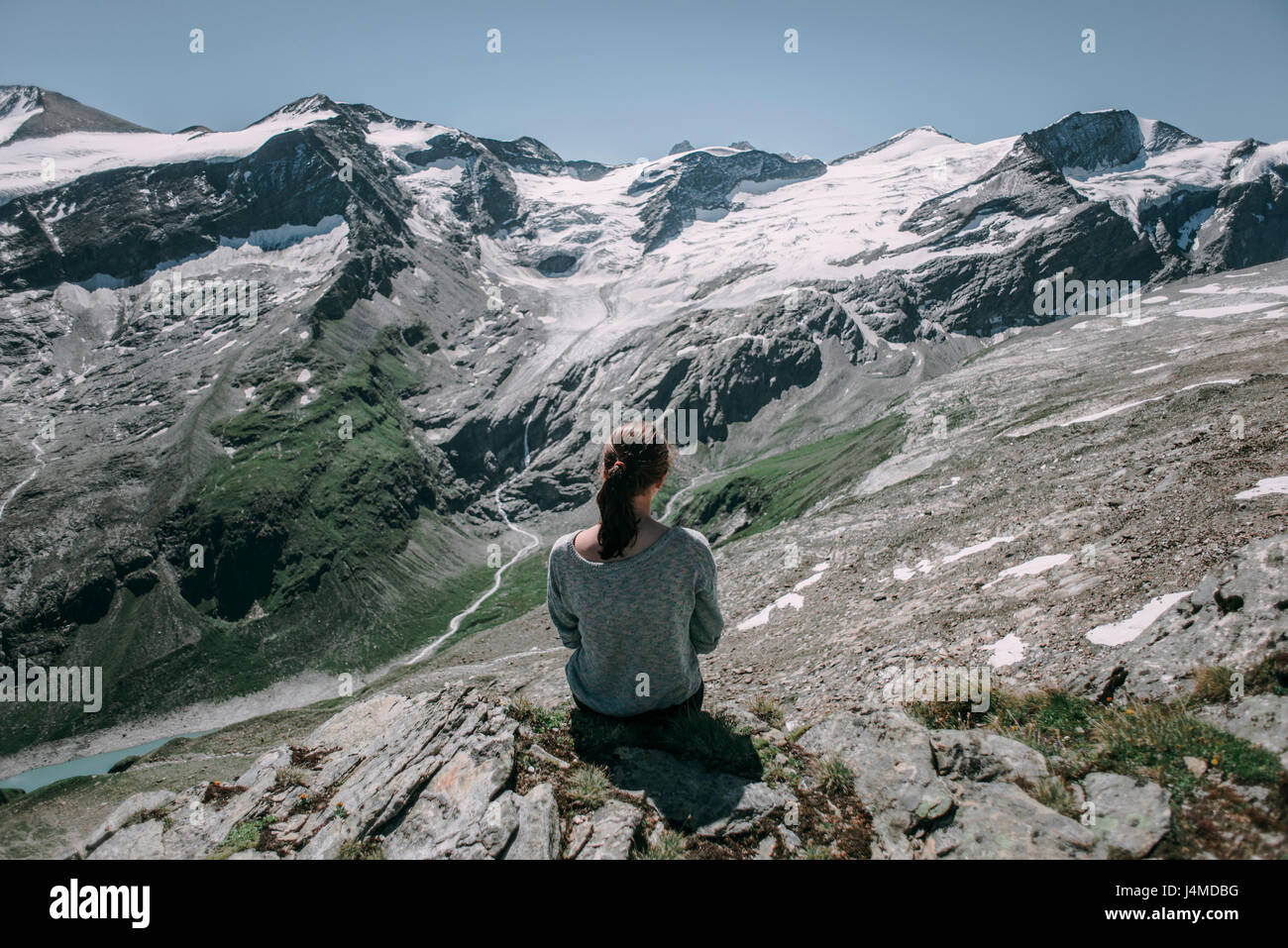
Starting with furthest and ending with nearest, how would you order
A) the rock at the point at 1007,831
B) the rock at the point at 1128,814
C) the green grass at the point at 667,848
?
the green grass at the point at 667,848 → the rock at the point at 1007,831 → the rock at the point at 1128,814

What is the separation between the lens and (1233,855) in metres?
5.37

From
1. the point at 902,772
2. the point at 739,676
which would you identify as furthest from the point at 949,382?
the point at 902,772

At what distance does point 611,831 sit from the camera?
664 centimetres

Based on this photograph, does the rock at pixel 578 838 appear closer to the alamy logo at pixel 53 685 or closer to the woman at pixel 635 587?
the woman at pixel 635 587

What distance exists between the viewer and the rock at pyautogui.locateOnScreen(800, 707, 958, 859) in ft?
22.2

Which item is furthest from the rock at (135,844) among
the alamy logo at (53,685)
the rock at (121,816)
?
the alamy logo at (53,685)

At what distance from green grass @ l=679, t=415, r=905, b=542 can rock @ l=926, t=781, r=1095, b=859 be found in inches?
3135

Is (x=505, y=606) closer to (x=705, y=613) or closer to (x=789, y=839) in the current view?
(x=705, y=613)

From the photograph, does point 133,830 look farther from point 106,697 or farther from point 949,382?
point 106,697

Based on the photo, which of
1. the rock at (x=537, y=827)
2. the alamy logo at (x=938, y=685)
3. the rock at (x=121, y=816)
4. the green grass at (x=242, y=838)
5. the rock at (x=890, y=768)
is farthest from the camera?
the alamy logo at (x=938, y=685)

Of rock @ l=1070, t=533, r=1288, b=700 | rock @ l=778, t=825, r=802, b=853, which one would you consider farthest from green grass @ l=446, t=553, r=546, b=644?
rock @ l=778, t=825, r=802, b=853

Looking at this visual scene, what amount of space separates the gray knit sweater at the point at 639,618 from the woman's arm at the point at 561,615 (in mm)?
13

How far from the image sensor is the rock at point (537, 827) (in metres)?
6.24

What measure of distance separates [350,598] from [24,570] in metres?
91.7
